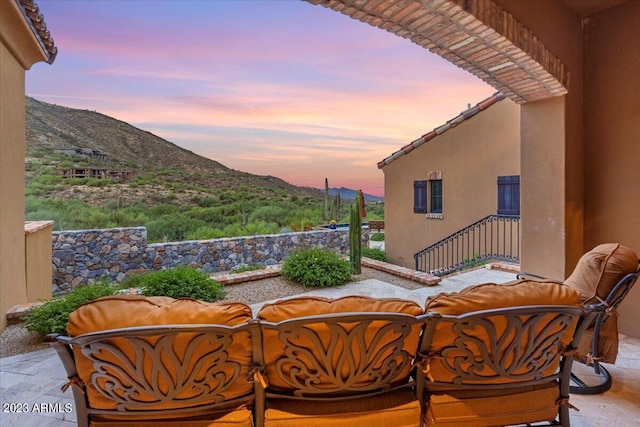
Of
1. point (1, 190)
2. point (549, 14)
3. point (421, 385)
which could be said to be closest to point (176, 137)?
point (1, 190)

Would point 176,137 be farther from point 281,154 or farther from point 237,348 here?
point 237,348

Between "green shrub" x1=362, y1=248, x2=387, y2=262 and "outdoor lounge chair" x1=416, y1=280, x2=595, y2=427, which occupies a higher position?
"outdoor lounge chair" x1=416, y1=280, x2=595, y2=427

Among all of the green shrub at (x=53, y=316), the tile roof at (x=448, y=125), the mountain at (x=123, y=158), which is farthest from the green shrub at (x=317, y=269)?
the mountain at (x=123, y=158)

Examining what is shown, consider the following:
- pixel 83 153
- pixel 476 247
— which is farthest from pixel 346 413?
pixel 83 153

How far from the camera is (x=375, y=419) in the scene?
4.00ft

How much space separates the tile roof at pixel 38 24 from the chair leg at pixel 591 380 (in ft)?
20.1

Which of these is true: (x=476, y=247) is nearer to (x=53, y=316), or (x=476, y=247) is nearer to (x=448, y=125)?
(x=448, y=125)

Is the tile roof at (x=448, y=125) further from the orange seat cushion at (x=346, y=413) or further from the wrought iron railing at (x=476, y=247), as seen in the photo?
the orange seat cushion at (x=346, y=413)

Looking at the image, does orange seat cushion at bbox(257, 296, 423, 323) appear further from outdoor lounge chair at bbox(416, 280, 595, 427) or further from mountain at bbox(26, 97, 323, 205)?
mountain at bbox(26, 97, 323, 205)

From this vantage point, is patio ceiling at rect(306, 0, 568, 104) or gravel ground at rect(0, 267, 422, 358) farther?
gravel ground at rect(0, 267, 422, 358)

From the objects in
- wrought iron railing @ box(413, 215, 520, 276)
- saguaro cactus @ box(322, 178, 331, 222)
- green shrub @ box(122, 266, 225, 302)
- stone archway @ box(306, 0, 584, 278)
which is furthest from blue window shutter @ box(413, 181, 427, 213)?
green shrub @ box(122, 266, 225, 302)

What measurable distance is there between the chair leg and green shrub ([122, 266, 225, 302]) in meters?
3.86

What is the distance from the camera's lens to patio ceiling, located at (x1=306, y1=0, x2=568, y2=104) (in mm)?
2289

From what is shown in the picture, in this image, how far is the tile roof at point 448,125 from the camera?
288 inches
